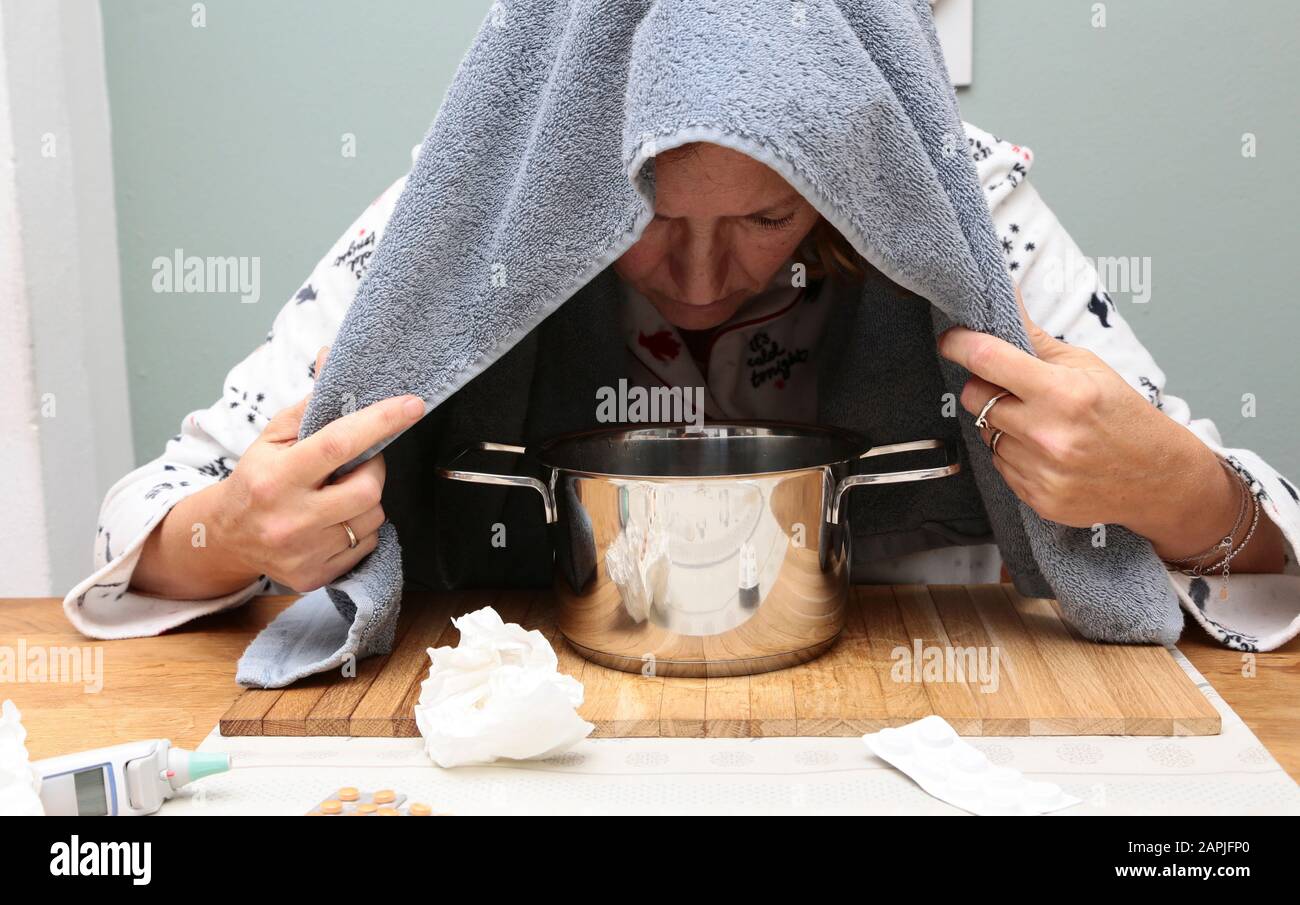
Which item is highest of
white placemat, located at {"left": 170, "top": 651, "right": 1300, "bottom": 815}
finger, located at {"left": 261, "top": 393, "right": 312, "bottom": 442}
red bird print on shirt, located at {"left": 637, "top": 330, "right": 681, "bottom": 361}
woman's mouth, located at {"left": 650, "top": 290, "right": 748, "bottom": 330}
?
woman's mouth, located at {"left": 650, "top": 290, "right": 748, "bottom": 330}

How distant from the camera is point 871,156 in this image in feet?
2.07

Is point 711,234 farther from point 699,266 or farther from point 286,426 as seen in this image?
point 286,426

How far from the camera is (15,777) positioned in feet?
1.78

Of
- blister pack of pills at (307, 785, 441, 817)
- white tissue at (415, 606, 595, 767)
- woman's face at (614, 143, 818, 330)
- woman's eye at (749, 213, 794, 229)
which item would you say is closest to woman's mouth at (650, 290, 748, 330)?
woman's face at (614, 143, 818, 330)

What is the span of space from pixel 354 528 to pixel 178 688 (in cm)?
15

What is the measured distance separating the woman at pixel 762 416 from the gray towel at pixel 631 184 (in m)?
0.02

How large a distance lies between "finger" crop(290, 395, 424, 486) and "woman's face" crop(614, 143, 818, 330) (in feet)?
0.64

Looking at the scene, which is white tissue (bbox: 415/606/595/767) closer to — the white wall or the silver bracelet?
the silver bracelet

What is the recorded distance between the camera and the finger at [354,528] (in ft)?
2.40

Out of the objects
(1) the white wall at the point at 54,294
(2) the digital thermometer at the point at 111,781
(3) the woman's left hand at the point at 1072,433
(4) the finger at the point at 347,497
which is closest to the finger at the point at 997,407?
(3) the woman's left hand at the point at 1072,433

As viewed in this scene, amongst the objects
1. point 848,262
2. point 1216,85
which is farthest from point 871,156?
point 1216,85

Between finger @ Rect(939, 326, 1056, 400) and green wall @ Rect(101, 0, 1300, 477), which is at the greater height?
green wall @ Rect(101, 0, 1300, 477)

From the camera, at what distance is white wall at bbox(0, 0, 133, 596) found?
4.37 feet
